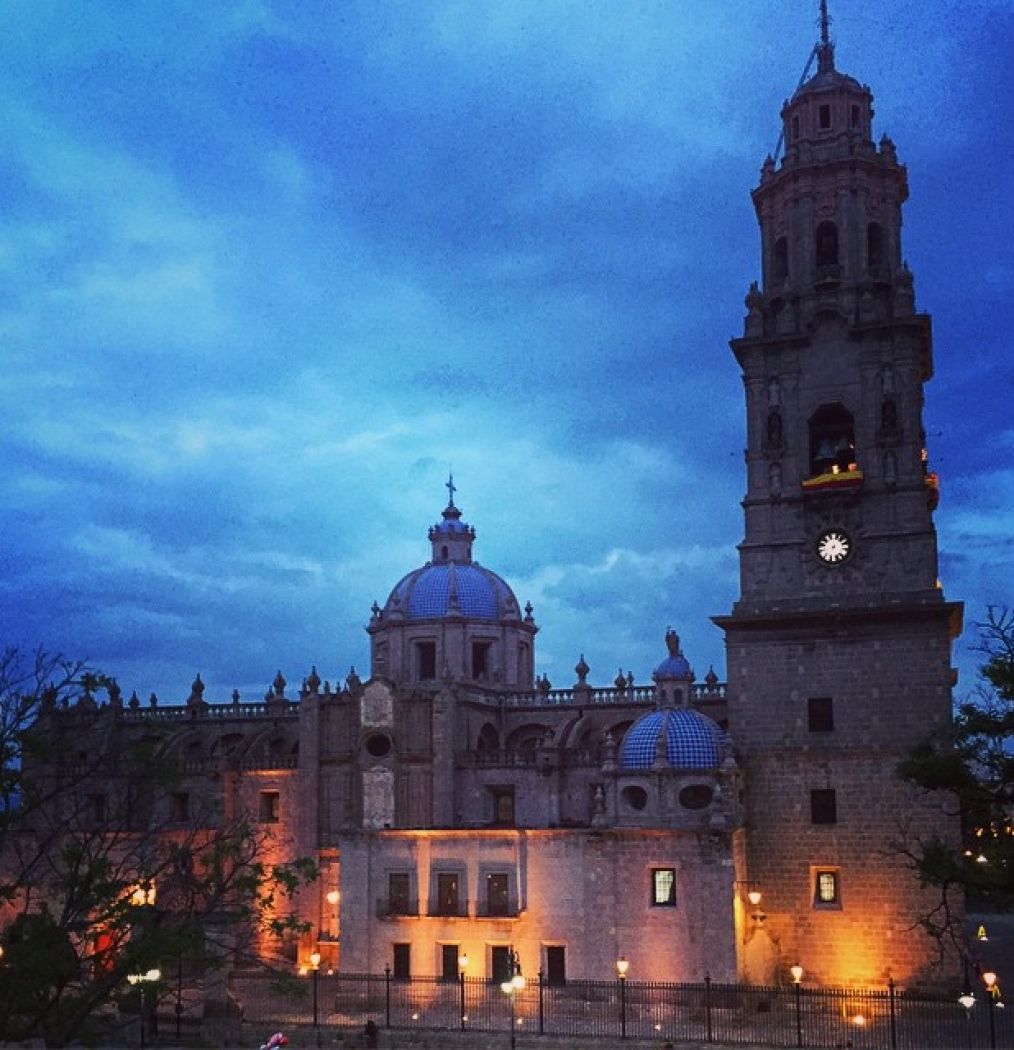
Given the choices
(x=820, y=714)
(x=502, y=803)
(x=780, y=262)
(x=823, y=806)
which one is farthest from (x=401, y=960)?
(x=780, y=262)

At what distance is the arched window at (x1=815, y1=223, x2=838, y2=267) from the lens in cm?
5047

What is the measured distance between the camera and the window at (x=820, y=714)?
4650 cm

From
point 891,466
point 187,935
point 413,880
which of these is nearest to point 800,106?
point 891,466

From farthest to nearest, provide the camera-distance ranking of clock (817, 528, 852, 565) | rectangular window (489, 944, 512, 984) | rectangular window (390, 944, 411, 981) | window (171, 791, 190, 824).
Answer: window (171, 791, 190, 824)
rectangular window (390, 944, 411, 981)
clock (817, 528, 852, 565)
rectangular window (489, 944, 512, 984)

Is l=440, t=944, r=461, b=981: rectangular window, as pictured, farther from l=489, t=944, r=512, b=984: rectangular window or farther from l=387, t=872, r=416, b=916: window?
l=387, t=872, r=416, b=916: window

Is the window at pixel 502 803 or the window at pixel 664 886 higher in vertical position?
the window at pixel 502 803

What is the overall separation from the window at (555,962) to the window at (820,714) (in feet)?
37.7

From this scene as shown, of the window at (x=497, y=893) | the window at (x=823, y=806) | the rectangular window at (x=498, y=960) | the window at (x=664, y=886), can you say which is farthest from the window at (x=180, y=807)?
the window at (x=823, y=806)

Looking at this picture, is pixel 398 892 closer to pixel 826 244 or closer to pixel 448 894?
pixel 448 894

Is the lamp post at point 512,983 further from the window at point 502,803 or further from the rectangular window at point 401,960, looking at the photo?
the window at point 502,803

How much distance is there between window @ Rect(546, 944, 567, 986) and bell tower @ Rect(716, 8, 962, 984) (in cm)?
704

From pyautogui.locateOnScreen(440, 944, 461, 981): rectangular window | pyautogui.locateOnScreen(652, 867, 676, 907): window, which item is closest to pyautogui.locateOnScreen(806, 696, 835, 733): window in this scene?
pyautogui.locateOnScreen(652, 867, 676, 907): window

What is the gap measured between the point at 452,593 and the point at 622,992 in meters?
32.5

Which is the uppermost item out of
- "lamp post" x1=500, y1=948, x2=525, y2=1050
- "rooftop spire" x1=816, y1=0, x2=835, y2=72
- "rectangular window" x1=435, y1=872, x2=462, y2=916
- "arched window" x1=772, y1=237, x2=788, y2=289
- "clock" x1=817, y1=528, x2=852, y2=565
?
"rooftop spire" x1=816, y1=0, x2=835, y2=72
